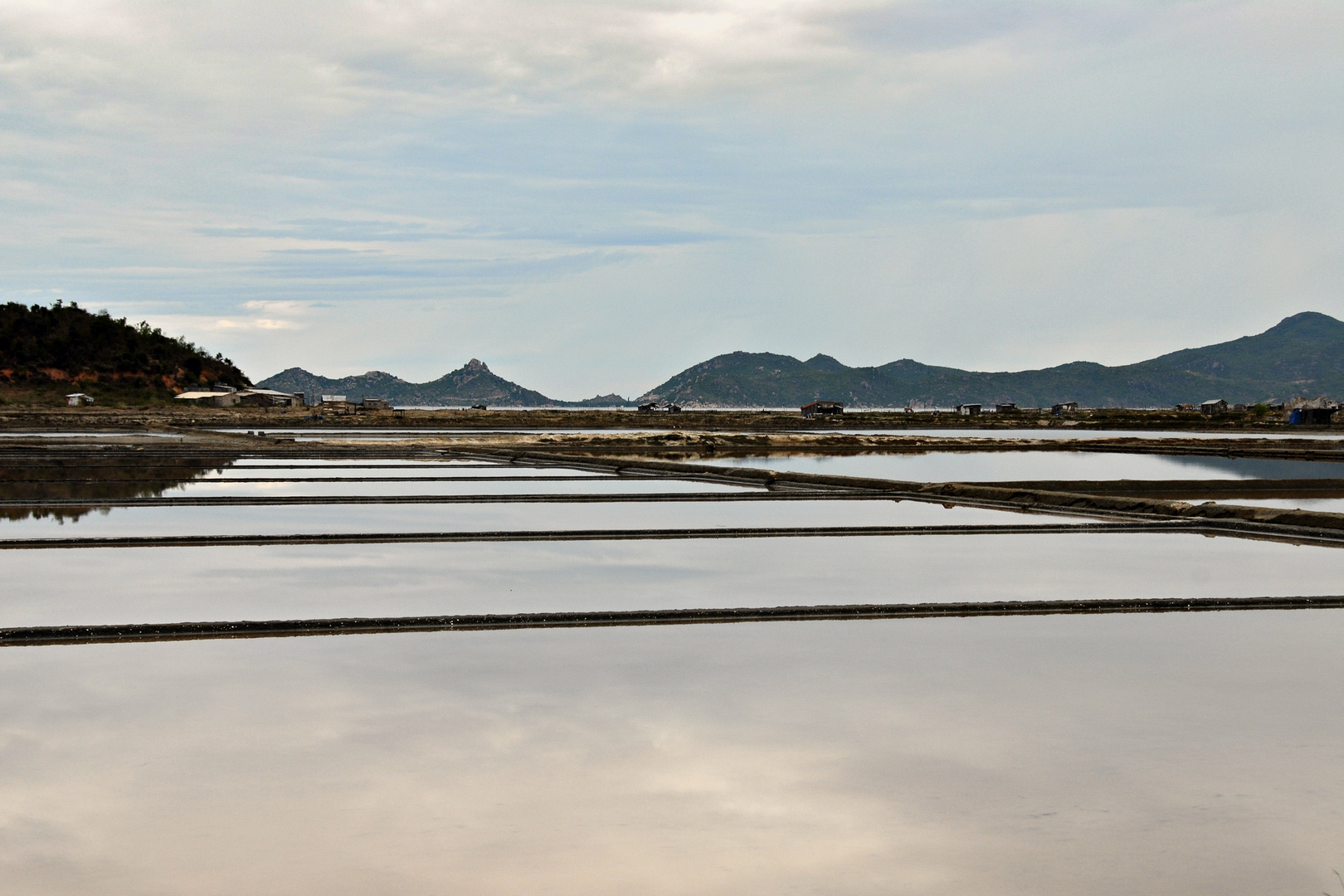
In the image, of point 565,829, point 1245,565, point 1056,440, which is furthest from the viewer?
point 1056,440

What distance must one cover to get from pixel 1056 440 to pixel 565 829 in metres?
53.2

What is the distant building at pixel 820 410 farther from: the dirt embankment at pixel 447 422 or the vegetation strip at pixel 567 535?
the vegetation strip at pixel 567 535

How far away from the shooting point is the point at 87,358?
9600cm

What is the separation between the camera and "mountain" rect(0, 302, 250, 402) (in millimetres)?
91938

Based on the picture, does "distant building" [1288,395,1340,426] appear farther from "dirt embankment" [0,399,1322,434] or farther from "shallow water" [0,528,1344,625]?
"shallow water" [0,528,1344,625]

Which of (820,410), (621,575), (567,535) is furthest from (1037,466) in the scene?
(820,410)

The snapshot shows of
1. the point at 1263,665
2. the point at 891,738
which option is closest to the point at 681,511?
the point at 1263,665

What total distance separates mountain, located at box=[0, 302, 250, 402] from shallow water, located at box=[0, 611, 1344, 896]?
306 feet

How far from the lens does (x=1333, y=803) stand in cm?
555

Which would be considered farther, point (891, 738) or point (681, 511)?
point (681, 511)

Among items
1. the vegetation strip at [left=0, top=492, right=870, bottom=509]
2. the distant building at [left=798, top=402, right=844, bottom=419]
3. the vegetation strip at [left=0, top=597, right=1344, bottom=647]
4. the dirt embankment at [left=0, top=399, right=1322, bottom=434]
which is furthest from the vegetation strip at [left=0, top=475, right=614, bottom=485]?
the distant building at [left=798, top=402, right=844, bottom=419]

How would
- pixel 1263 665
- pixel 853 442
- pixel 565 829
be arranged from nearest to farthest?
pixel 565 829
pixel 1263 665
pixel 853 442

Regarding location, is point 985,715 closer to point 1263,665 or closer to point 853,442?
point 1263,665

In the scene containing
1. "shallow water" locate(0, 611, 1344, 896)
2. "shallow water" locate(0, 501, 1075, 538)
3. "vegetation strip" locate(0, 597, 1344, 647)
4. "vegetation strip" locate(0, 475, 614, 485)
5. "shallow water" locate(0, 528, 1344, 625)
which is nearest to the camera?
"shallow water" locate(0, 611, 1344, 896)
